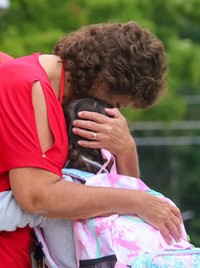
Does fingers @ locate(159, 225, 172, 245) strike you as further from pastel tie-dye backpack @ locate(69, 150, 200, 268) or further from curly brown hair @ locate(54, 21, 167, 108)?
curly brown hair @ locate(54, 21, 167, 108)

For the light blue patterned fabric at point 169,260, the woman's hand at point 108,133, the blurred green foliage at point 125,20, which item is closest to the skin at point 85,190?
the woman's hand at point 108,133

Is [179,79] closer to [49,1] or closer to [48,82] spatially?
[49,1]

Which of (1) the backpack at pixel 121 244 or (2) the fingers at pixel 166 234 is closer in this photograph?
(1) the backpack at pixel 121 244

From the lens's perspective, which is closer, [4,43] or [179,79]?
[4,43]

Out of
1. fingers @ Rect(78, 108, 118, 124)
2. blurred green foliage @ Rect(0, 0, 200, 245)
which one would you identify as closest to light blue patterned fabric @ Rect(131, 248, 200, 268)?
fingers @ Rect(78, 108, 118, 124)

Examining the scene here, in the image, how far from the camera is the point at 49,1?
1374cm

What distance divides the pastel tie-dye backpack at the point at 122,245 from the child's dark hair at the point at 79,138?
76 mm

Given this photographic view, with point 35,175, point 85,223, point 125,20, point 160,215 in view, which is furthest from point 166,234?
point 125,20

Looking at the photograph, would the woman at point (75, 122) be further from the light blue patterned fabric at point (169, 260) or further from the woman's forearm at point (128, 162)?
the light blue patterned fabric at point (169, 260)

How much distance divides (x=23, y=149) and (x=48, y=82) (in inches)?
10.6

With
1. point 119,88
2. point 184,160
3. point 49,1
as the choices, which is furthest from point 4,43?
point 184,160

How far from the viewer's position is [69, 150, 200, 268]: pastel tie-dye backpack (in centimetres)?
288

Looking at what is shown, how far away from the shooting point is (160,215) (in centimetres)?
301

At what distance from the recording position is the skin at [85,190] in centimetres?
285
